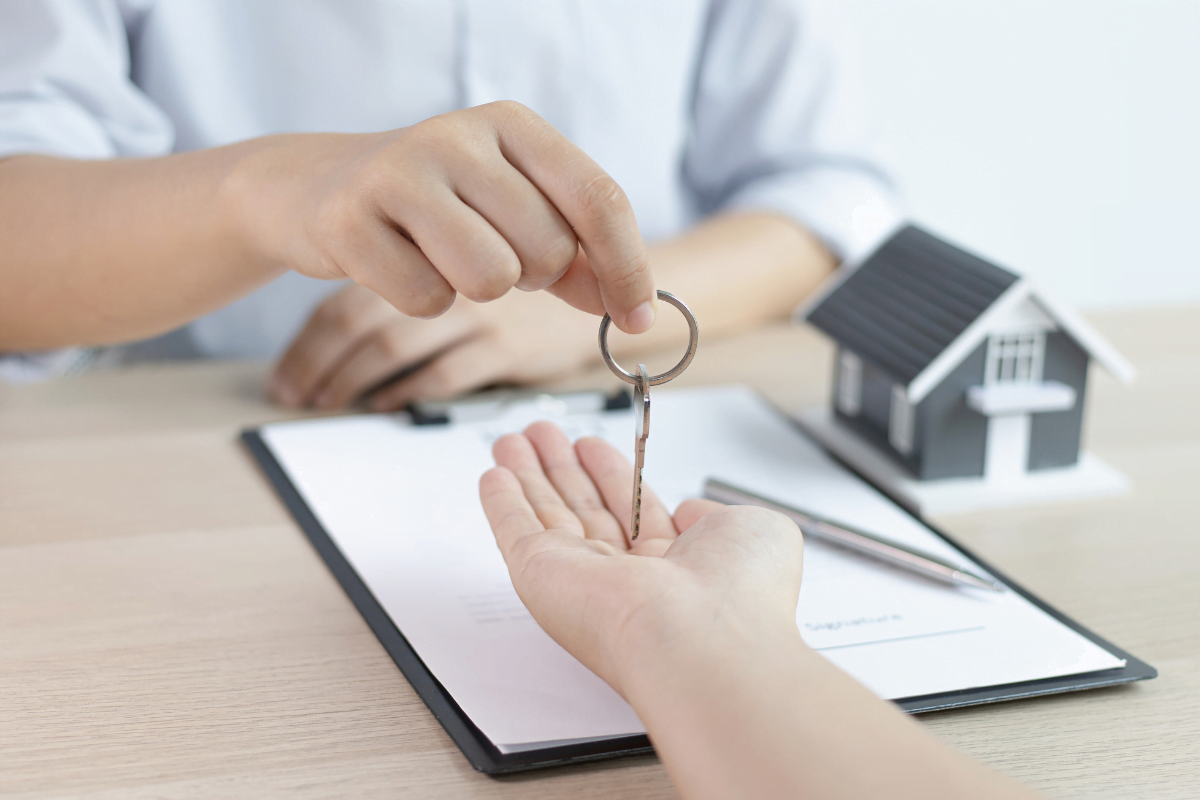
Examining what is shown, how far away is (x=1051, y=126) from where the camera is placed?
202cm

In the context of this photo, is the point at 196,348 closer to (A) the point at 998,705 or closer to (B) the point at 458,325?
(B) the point at 458,325

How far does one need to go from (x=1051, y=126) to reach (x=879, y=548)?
1.73m

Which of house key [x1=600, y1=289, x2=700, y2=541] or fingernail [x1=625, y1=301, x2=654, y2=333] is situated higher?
fingernail [x1=625, y1=301, x2=654, y2=333]

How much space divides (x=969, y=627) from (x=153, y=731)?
0.40 m

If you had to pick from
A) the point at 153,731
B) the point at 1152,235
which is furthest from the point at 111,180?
the point at 1152,235

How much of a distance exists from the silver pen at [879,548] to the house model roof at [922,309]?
0.42 ft

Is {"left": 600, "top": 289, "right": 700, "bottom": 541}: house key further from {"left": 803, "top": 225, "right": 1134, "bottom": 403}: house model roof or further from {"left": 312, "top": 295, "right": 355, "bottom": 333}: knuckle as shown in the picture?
{"left": 312, "top": 295, "right": 355, "bottom": 333}: knuckle

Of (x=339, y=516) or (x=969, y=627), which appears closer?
(x=969, y=627)

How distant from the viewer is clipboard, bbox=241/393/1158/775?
42cm

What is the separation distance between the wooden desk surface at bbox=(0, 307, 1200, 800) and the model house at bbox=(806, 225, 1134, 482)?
54 mm

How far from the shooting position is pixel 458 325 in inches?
34.7

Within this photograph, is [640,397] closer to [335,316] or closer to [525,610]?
[525,610]

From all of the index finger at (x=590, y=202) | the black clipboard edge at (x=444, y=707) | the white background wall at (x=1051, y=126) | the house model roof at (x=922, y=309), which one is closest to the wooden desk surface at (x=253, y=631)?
the black clipboard edge at (x=444, y=707)

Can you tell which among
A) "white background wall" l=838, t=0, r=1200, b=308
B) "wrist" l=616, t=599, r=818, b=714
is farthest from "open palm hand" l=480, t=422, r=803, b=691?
"white background wall" l=838, t=0, r=1200, b=308
